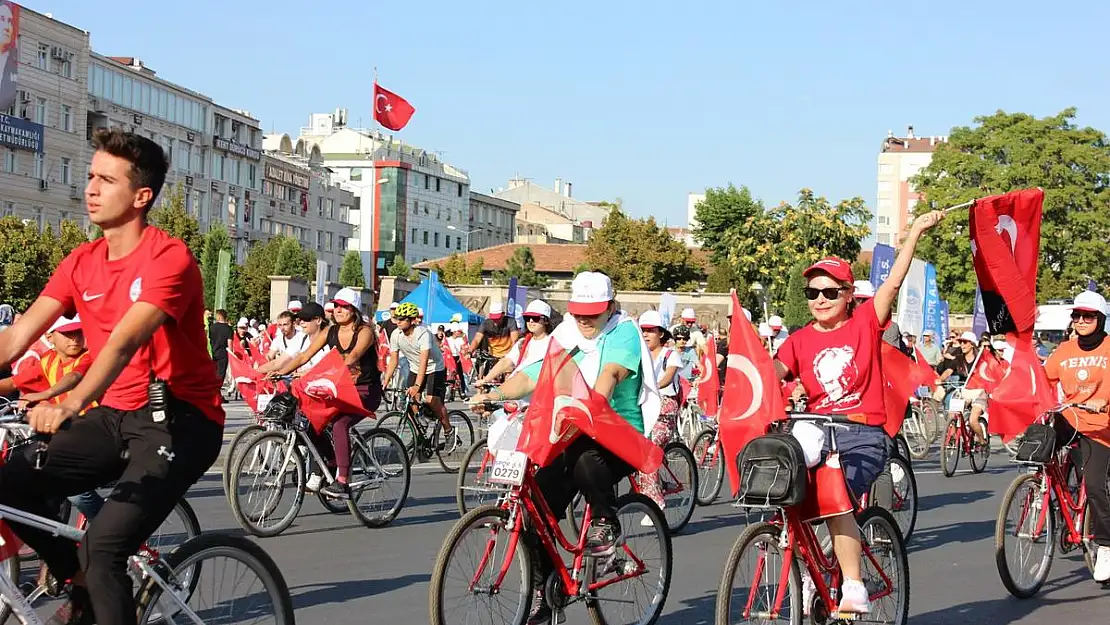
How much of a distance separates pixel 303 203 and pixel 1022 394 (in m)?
100

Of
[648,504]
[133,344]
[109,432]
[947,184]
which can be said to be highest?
[947,184]

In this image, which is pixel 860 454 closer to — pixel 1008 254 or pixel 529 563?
pixel 529 563

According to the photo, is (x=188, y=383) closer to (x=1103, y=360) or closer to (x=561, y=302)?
(x=1103, y=360)

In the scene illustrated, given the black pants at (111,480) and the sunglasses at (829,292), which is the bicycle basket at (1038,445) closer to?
the sunglasses at (829,292)

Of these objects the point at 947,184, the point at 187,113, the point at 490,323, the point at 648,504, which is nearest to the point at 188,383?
the point at 648,504

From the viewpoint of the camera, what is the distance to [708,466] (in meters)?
14.1

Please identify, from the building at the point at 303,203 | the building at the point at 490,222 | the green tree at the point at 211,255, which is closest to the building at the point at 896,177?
the building at the point at 490,222

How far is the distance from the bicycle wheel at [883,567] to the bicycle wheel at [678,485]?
4.56m

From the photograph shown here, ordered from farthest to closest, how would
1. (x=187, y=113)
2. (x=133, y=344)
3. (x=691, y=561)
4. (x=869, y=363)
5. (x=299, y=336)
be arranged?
(x=187, y=113) → (x=299, y=336) → (x=691, y=561) → (x=869, y=363) → (x=133, y=344)

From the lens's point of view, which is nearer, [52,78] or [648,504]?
[648,504]

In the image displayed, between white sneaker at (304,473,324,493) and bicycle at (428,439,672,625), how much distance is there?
419 centimetres

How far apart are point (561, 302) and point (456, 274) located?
1647 cm

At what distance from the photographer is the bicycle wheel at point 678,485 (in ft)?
37.4

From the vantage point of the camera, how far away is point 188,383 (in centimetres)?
476
